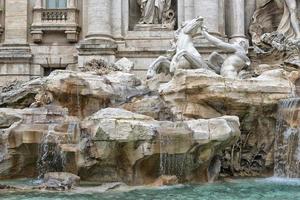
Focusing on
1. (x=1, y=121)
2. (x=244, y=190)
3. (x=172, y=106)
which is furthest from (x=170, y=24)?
(x=244, y=190)

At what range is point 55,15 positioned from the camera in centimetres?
2150

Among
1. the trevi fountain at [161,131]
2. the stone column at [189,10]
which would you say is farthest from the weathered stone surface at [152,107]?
the stone column at [189,10]

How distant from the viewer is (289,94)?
1384 centimetres

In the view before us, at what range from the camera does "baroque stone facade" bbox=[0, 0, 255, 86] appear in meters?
20.5

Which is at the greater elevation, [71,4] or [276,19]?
[71,4]

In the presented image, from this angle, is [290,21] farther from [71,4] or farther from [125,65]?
[71,4]

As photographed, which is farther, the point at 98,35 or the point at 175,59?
the point at 98,35

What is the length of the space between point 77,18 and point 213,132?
460 inches

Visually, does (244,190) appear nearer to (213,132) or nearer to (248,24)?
(213,132)

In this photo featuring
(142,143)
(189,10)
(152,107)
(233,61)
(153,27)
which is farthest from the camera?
(153,27)

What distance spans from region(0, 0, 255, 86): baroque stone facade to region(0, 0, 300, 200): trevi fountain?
1.62 meters

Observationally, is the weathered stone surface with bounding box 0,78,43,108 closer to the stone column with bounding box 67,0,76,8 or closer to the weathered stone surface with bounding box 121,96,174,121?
the weathered stone surface with bounding box 121,96,174,121

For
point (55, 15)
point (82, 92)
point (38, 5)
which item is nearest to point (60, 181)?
point (82, 92)

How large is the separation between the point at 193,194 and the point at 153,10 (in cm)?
1213
